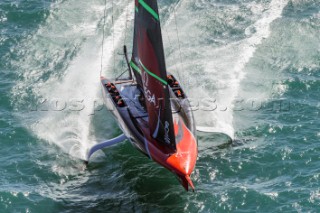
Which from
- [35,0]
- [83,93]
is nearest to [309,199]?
[83,93]

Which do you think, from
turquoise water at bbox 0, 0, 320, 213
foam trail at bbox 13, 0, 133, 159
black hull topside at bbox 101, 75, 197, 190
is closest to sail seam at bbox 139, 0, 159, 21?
black hull topside at bbox 101, 75, 197, 190

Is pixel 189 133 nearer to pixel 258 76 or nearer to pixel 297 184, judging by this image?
pixel 297 184

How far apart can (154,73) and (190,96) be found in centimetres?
827

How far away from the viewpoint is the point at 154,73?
24250 millimetres

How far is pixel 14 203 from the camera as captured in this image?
25.0 m

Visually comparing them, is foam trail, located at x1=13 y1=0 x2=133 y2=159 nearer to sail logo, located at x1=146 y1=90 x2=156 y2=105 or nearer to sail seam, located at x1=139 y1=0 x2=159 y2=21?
sail logo, located at x1=146 y1=90 x2=156 y2=105

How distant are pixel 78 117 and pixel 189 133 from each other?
7294mm

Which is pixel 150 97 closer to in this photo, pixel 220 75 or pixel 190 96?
pixel 190 96

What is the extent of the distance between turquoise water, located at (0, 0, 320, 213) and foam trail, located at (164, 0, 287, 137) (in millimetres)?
61

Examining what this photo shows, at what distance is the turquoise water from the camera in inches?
997

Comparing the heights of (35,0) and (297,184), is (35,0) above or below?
above

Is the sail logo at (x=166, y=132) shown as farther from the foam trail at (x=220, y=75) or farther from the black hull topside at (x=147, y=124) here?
the foam trail at (x=220, y=75)

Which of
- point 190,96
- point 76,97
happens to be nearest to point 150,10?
point 190,96

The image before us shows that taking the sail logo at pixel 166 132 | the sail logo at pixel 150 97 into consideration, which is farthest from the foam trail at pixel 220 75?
the sail logo at pixel 150 97
